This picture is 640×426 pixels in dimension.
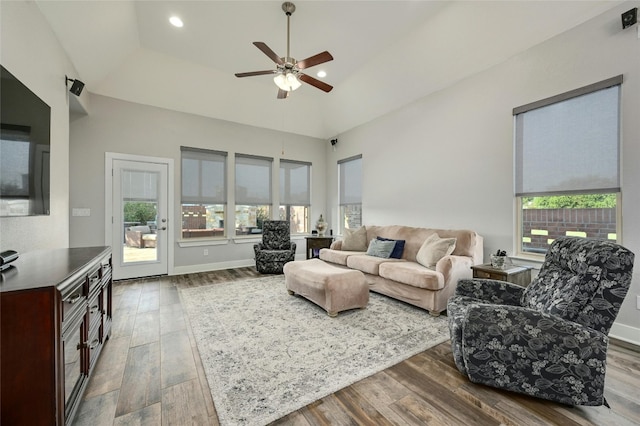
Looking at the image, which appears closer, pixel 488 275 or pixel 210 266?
pixel 488 275

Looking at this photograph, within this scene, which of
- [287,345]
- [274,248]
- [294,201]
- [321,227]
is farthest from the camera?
[294,201]

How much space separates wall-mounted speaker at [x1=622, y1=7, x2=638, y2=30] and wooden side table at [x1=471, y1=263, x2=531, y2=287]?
2428 mm

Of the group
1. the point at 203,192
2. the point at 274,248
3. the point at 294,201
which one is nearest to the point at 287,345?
the point at 274,248

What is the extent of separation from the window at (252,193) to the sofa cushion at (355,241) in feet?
6.89

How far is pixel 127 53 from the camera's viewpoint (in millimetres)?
4059

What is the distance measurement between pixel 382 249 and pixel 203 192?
365 centimetres

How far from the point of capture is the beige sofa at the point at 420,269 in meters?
3.08

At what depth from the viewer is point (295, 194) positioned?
257 inches

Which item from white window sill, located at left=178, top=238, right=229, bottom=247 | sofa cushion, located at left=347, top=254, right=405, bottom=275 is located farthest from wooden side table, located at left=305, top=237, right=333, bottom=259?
white window sill, located at left=178, top=238, right=229, bottom=247

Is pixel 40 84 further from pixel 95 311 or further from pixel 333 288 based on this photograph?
pixel 333 288

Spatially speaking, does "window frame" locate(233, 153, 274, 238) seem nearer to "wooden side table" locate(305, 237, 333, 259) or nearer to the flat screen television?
"wooden side table" locate(305, 237, 333, 259)

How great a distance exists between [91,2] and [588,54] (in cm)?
514

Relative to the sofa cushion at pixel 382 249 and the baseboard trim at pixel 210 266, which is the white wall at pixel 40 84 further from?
the sofa cushion at pixel 382 249

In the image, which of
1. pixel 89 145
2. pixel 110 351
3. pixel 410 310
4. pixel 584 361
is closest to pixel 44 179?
pixel 110 351
